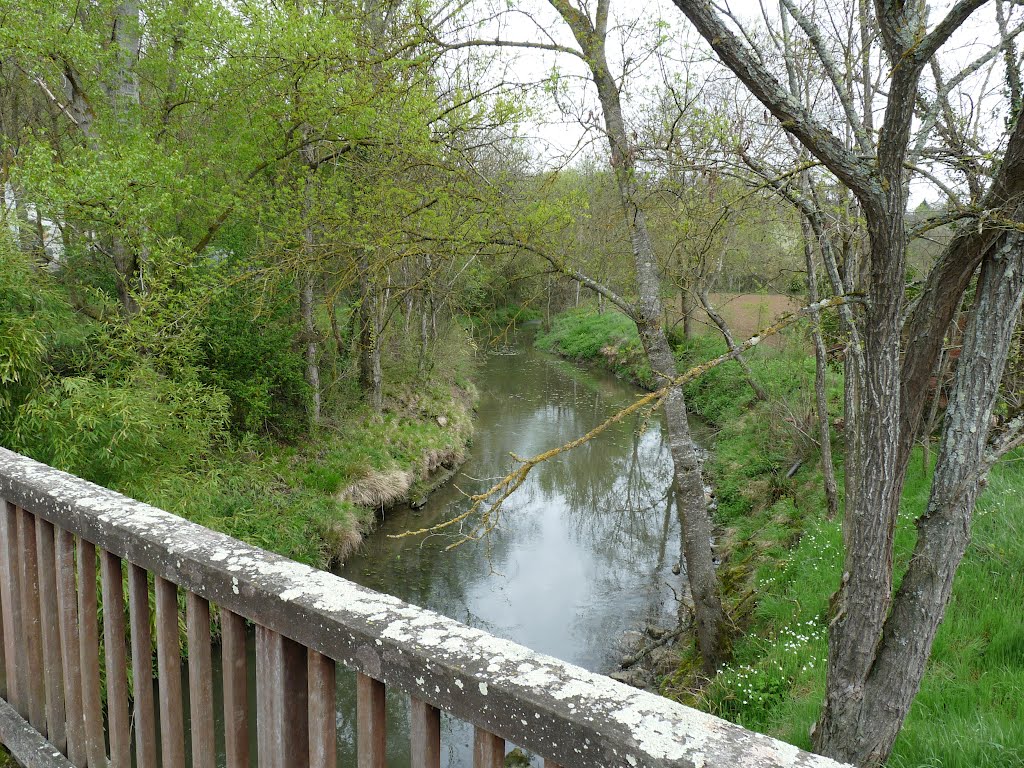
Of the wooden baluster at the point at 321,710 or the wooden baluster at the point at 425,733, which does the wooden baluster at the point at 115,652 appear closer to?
the wooden baluster at the point at 321,710

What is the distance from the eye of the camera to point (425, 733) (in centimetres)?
123

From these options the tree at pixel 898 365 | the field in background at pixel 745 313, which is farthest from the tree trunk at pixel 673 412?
the field in background at pixel 745 313

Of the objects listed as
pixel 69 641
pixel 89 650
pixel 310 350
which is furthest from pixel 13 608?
pixel 310 350

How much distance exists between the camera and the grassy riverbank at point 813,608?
3756 millimetres

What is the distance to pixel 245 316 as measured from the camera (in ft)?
39.0

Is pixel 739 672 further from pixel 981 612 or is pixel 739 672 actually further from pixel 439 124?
pixel 439 124

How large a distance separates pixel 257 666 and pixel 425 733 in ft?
1.54

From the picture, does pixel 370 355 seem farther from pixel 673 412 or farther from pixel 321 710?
pixel 321 710

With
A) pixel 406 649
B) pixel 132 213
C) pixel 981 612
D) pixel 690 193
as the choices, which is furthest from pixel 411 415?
pixel 406 649

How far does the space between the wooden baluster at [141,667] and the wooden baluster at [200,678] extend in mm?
210

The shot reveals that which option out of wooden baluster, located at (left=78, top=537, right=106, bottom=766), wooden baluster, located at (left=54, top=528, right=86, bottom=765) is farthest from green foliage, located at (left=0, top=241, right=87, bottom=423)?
wooden baluster, located at (left=78, top=537, right=106, bottom=766)

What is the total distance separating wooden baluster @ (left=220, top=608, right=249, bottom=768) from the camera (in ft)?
4.95

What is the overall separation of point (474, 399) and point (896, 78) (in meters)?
20.5

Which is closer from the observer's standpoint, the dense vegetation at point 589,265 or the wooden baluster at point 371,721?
the wooden baluster at point 371,721
